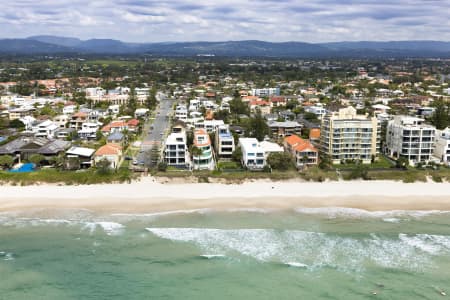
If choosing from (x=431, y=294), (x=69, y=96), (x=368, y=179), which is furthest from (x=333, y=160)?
(x=69, y=96)

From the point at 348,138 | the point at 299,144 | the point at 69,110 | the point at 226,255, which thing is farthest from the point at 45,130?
the point at 226,255

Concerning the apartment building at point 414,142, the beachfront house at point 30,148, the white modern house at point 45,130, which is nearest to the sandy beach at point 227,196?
Answer: the apartment building at point 414,142

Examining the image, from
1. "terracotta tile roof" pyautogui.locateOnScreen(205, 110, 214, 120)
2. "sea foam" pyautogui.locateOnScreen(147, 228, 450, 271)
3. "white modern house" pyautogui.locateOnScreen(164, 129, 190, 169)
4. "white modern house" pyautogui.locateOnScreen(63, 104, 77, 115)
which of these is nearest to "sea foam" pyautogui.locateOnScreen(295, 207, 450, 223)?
"sea foam" pyautogui.locateOnScreen(147, 228, 450, 271)

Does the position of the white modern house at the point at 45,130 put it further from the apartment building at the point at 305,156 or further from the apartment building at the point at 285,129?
the apartment building at the point at 305,156

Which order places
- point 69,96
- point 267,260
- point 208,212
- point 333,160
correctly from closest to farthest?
point 267,260 → point 208,212 → point 333,160 → point 69,96

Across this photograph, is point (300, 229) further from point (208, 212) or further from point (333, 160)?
point (333, 160)

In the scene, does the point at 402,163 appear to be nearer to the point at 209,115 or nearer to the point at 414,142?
the point at 414,142

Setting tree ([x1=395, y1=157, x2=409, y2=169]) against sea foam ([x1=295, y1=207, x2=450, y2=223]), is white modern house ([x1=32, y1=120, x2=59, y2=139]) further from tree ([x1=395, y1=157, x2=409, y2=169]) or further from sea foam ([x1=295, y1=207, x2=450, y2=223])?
tree ([x1=395, y1=157, x2=409, y2=169])
